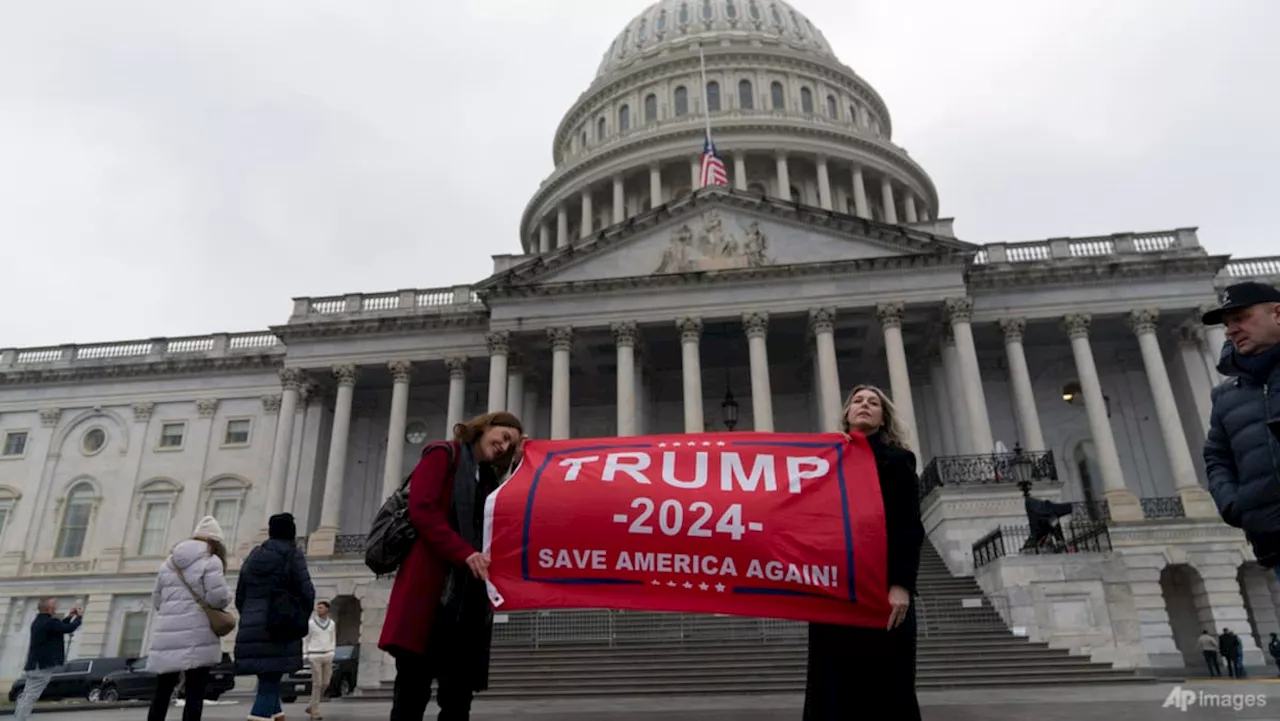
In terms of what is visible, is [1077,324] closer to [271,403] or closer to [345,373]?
[345,373]

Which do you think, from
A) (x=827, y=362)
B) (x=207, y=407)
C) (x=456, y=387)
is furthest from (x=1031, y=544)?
(x=207, y=407)

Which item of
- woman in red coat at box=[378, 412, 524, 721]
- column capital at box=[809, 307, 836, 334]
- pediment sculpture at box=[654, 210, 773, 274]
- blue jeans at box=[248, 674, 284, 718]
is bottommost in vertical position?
blue jeans at box=[248, 674, 284, 718]

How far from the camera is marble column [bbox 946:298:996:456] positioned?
3016cm

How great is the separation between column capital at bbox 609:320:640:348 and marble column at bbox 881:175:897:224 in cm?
2611

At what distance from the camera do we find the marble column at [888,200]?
53281mm

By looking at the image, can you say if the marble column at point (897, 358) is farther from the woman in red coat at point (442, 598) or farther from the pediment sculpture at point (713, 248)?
the woman in red coat at point (442, 598)

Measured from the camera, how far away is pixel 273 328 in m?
38.1

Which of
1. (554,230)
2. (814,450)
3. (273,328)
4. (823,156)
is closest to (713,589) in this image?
(814,450)

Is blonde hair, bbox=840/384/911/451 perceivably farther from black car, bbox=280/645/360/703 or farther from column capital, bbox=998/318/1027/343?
column capital, bbox=998/318/1027/343

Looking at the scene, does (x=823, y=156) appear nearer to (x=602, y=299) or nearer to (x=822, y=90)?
(x=822, y=90)

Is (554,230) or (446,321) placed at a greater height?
Answer: (554,230)

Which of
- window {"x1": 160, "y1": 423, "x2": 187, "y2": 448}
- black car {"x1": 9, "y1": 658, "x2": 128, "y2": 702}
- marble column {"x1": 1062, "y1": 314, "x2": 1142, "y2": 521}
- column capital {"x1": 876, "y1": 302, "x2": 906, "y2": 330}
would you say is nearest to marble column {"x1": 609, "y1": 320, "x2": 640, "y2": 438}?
column capital {"x1": 876, "y1": 302, "x2": 906, "y2": 330}

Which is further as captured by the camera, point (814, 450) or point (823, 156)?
point (823, 156)

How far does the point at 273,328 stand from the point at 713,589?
36.8 meters
